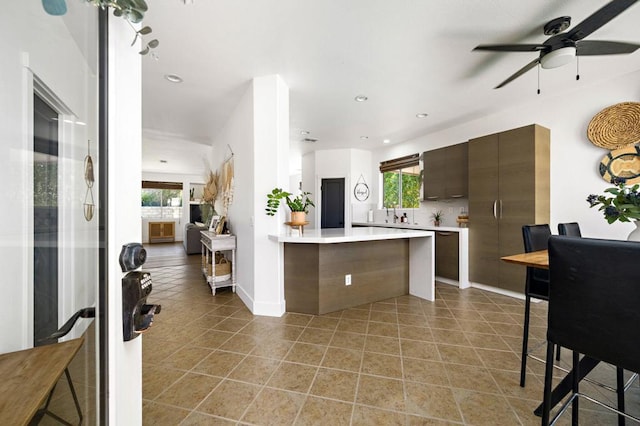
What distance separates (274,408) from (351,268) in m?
1.77

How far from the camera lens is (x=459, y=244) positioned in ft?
12.7

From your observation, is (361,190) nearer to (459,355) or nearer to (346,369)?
(459,355)

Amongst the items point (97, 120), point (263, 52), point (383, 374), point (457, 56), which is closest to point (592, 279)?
point (383, 374)

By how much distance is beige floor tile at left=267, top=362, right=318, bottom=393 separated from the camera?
168 centimetres

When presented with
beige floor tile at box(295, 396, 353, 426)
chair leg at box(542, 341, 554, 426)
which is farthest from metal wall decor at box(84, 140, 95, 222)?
chair leg at box(542, 341, 554, 426)

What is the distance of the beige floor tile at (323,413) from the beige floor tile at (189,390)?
647mm

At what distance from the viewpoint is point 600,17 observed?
162 cm

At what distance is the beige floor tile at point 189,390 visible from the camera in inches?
60.3

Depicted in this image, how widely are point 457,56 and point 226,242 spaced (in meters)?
3.43

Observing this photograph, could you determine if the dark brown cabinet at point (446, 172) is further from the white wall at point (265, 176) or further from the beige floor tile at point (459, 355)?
the white wall at point (265, 176)

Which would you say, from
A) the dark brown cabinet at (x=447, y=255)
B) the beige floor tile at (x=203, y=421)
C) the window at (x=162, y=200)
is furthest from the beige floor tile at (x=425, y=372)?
the window at (x=162, y=200)

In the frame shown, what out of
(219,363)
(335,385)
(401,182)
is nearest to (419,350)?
(335,385)

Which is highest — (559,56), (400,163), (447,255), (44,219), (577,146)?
(559,56)

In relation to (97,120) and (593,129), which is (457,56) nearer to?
(593,129)
